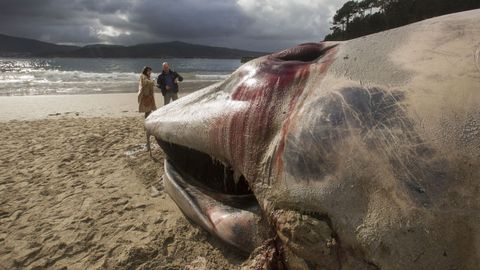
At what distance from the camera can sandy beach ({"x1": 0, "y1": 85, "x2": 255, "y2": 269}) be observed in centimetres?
307

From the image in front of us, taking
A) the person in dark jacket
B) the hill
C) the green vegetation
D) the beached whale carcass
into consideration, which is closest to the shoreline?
the person in dark jacket

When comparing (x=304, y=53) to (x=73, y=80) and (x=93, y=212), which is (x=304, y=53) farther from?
(x=73, y=80)

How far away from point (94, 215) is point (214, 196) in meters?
1.43

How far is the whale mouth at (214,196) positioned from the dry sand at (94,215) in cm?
19

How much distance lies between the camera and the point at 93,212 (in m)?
3.93

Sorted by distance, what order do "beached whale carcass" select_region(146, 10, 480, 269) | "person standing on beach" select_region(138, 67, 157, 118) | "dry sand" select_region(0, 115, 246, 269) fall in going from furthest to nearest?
"person standing on beach" select_region(138, 67, 157, 118) → "dry sand" select_region(0, 115, 246, 269) → "beached whale carcass" select_region(146, 10, 480, 269)

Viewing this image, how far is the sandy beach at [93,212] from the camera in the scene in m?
3.07

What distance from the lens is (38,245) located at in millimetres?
3355

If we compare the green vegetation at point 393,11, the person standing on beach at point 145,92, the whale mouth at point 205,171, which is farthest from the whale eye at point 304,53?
the green vegetation at point 393,11

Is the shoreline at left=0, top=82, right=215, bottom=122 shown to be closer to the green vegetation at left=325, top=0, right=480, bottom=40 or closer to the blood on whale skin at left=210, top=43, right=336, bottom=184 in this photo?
the blood on whale skin at left=210, top=43, right=336, bottom=184

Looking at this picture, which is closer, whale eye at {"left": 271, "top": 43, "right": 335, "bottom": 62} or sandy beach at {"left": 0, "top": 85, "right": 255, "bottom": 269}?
whale eye at {"left": 271, "top": 43, "right": 335, "bottom": 62}

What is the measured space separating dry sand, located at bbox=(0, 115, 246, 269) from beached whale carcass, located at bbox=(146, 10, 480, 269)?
484 millimetres

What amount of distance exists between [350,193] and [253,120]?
874mm

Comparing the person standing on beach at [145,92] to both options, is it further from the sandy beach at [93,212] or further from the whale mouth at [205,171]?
the whale mouth at [205,171]
